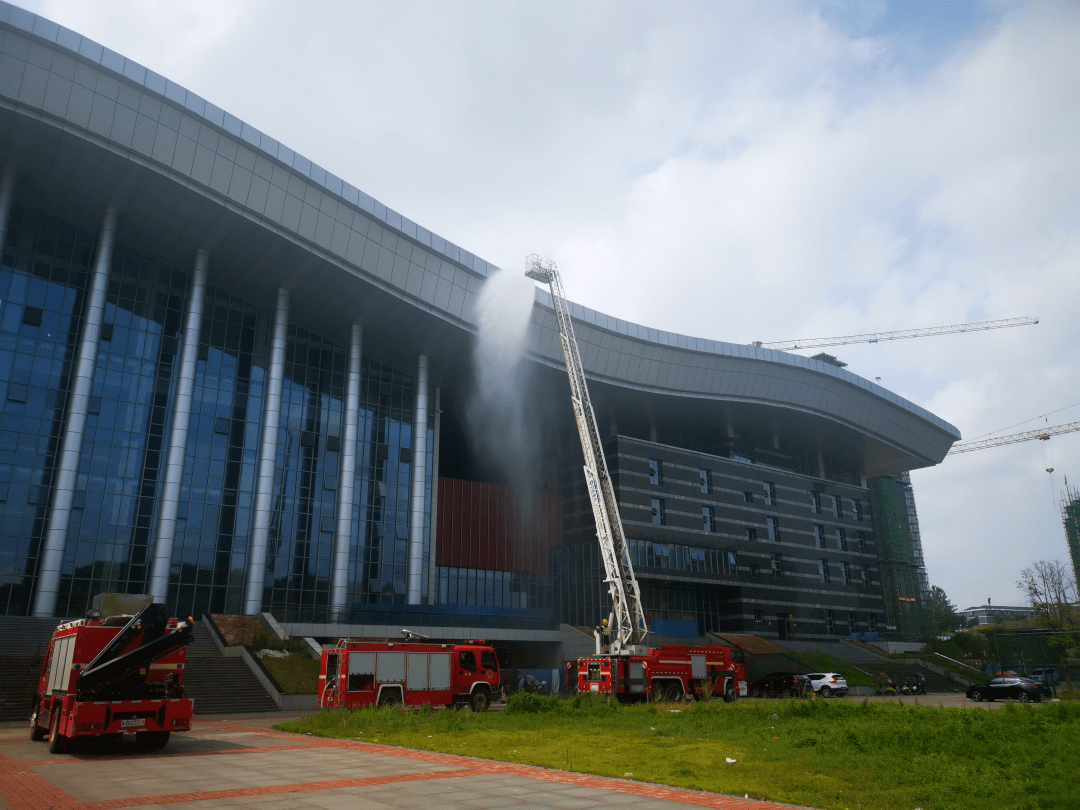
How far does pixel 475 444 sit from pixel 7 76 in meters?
42.2

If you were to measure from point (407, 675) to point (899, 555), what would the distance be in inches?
4511

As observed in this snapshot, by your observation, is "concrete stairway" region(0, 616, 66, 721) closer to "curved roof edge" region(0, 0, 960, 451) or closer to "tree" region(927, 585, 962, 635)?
"curved roof edge" region(0, 0, 960, 451)

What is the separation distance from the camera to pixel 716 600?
239ft

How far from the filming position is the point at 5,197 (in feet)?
149

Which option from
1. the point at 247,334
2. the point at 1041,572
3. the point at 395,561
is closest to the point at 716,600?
the point at 395,561

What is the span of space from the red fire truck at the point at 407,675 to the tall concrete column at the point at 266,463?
71.8 ft

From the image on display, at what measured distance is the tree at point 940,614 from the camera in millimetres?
123938

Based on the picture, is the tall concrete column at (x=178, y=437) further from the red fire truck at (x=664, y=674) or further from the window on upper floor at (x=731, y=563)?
the window on upper floor at (x=731, y=563)

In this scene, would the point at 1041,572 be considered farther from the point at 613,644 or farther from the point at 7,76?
the point at 7,76

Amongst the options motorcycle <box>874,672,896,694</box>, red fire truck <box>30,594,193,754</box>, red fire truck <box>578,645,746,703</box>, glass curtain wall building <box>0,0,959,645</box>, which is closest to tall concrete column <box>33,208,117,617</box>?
glass curtain wall building <box>0,0,959,645</box>

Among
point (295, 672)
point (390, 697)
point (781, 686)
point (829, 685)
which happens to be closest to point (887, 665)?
point (829, 685)

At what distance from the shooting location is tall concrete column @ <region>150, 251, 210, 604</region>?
1843 inches

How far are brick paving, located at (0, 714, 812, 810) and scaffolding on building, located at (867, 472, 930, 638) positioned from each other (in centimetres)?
10065

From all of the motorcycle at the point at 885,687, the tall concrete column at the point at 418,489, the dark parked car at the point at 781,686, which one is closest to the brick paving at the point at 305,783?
the dark parked car at the point at 781,686
